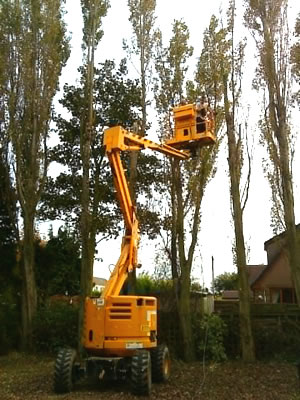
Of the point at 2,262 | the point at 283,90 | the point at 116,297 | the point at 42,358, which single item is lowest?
the point at 42,358

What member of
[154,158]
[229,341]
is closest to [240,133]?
[154,158]

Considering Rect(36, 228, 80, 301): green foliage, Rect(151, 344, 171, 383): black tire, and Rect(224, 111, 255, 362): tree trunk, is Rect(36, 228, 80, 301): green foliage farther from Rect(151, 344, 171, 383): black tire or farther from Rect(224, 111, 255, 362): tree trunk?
Rect(151, 344, 171, 383): black tire

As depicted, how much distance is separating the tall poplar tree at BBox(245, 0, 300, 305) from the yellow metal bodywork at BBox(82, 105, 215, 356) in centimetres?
414

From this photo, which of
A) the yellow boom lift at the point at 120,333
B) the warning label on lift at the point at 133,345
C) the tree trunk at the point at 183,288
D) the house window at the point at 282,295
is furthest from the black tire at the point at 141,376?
the house window at the point at 282,295

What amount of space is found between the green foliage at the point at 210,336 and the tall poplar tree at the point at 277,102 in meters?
2.76

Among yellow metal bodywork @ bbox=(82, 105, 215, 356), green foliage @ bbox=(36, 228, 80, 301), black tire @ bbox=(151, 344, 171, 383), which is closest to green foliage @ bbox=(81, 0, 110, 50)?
green foliage @ bbox=(36, 228, 80, 301)

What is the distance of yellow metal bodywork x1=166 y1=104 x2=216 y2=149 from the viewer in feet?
37.1

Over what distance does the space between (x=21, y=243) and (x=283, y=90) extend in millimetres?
10017

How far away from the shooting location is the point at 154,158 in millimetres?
17641

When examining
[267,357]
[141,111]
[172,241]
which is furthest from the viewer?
[141,111]

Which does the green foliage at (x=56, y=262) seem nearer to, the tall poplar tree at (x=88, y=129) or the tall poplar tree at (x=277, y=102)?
the tall poplar tree at (x=88, y=129)

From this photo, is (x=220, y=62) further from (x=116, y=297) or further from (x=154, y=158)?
(x=116, y=297)

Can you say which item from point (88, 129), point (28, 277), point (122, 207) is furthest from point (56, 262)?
point (122, 207)

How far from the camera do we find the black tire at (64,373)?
9297 mm
